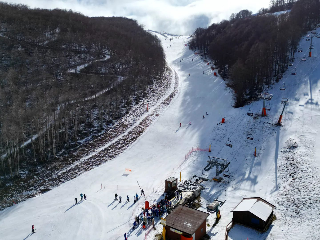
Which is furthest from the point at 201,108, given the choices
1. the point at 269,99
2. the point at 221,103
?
the point at 269,99

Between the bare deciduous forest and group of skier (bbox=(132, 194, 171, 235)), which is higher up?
the bare deciduous forest

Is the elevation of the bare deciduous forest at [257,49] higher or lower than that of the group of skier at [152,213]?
higher

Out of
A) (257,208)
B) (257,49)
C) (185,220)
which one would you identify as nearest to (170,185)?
(185,220)

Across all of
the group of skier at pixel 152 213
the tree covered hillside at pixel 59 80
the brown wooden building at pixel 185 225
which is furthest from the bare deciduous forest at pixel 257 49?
the brown wooden building at pixel 185 225

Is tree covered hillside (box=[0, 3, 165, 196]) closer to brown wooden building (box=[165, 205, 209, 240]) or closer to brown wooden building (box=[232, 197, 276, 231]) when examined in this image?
brown wooden building (box=[165, 205, 209, 240])

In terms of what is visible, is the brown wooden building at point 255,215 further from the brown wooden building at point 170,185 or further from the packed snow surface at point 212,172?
the brown wooden building at point 170,185

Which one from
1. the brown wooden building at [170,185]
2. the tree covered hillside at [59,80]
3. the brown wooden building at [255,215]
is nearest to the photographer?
the brown wooden building at [255,215]

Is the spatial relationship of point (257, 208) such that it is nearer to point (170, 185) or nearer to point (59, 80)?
point (170, 185)

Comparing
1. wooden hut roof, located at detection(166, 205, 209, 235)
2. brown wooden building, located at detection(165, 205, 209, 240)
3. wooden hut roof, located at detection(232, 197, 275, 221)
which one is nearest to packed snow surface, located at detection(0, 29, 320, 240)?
wooden hut roof, located at detection(232, 197, 275, 221)
